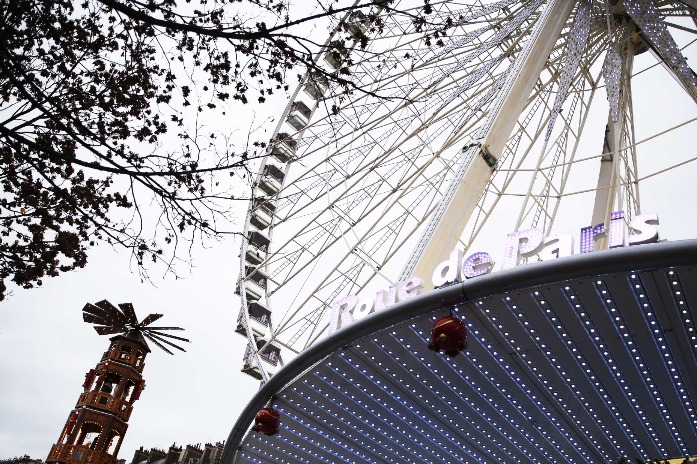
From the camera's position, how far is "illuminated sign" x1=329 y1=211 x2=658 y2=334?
8844mm

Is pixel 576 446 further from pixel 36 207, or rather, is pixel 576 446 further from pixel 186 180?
pixel 36 207

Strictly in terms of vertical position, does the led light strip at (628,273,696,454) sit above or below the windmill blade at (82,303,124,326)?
below

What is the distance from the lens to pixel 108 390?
104 ft

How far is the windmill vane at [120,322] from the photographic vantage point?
32.5m

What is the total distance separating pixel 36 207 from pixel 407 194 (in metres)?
12.3

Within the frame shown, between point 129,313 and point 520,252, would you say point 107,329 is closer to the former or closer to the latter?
point 129,313

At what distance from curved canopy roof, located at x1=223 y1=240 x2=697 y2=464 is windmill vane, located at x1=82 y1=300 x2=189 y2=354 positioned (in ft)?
66.8

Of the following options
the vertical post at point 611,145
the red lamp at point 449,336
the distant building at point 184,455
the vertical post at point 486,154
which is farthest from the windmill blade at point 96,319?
the red lamp at point 449,336

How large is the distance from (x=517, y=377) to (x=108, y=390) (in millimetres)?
25069

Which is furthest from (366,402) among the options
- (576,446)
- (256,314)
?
(256,314)

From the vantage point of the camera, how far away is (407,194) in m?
19.6

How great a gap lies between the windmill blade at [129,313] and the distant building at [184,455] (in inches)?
270

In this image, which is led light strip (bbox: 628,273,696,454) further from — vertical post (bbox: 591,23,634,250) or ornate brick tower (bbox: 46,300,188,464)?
ornate brick tower (bbox: 46,300,188,464)

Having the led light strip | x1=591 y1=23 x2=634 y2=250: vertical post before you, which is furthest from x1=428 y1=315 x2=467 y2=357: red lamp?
x1=591 y1=23 x2=634 y2=250: vertical post
